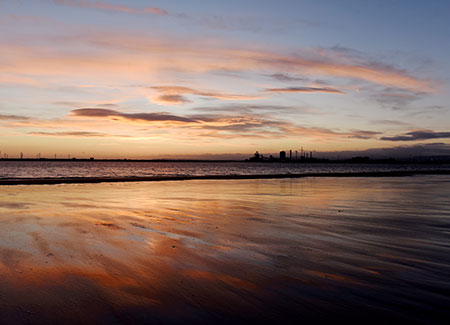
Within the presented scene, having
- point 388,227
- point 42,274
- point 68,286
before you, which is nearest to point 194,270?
point 68,286

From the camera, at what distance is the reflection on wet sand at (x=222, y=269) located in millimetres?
4809

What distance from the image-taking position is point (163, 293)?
544 centimetres

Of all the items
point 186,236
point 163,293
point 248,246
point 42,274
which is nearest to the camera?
point 163,293

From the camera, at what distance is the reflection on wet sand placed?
4.81 m

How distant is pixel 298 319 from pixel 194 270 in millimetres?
2516

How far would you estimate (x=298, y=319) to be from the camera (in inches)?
179

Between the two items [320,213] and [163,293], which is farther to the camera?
[320,213]

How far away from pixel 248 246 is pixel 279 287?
2845mm

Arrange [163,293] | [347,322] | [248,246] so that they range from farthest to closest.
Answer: [248,246] < [163,293] < [347,322]

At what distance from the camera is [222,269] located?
21.8 ft

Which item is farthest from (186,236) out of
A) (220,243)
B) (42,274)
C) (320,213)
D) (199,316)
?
(320,213)

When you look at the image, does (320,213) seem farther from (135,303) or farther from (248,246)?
(135,303)

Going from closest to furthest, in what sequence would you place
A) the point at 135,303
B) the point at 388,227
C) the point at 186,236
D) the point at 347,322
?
the point at 347,322 → the point at 135,303 → the point at 186,236 → the point at 388,227

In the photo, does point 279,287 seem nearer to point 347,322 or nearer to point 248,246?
point 347,322
